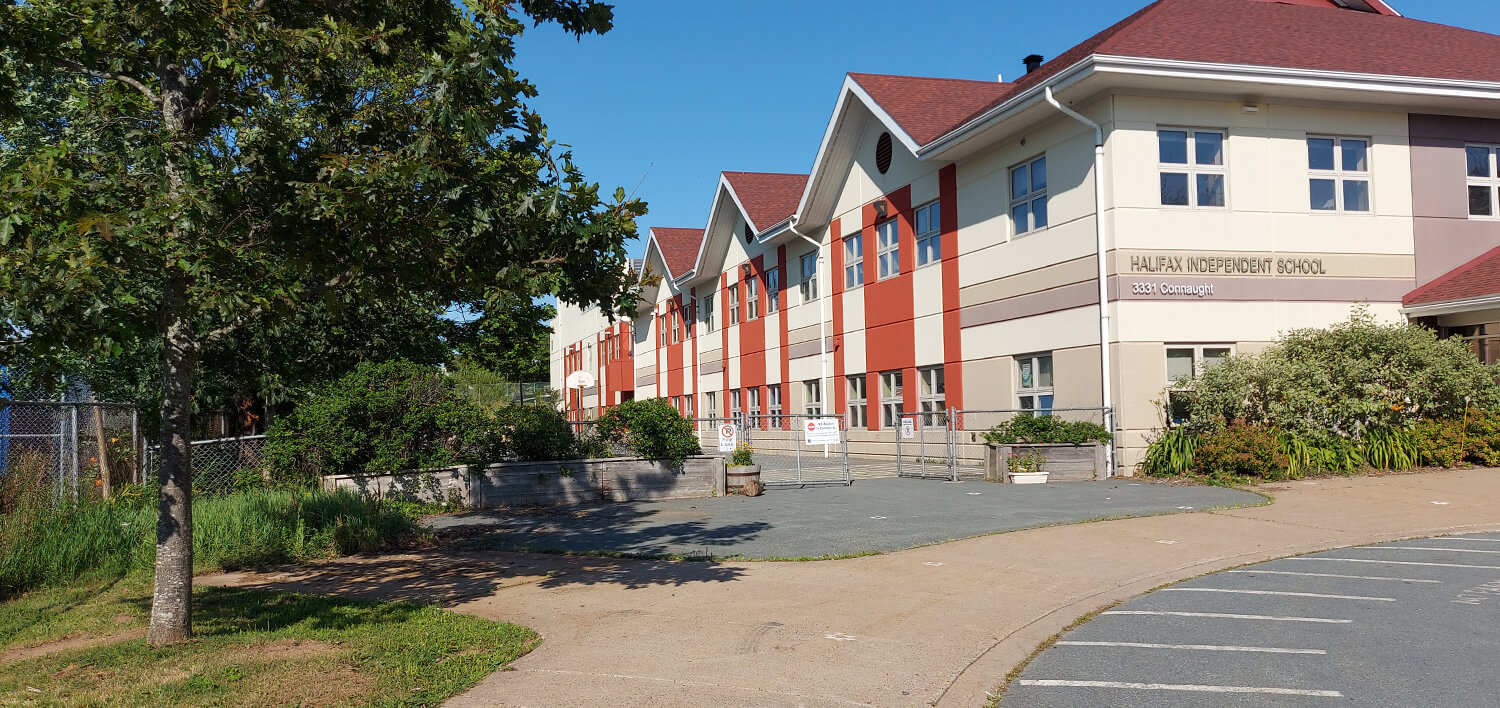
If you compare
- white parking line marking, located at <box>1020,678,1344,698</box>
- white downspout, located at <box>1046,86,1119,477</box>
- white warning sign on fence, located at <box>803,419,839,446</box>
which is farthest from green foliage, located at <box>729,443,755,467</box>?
white parking line marking, located at <box>1020,678,1344,698</box>

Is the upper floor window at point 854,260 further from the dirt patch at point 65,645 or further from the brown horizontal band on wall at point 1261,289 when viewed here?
the dirt patch at point 65,645

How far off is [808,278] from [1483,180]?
58.0ft

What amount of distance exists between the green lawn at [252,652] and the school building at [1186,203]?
14.8m

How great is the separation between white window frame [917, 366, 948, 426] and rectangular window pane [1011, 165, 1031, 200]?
195 inches

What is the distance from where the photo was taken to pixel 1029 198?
21406mm

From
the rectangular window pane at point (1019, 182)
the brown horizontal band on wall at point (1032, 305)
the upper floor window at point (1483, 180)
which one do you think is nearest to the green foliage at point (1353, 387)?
the brown horizontal band on wall at point (1032, 305)

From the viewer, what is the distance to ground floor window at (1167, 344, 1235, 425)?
62.5ft

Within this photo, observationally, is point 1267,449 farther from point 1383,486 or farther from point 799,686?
point 799,686

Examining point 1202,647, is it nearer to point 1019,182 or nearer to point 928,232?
point 1019,182

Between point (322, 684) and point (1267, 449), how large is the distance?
15577mm

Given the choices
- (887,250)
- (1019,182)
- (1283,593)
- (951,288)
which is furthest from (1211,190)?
(1283,593)

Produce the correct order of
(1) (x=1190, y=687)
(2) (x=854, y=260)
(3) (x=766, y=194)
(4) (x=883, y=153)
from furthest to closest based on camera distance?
(3) (x=766, y=194), (2) (x=854, y=260), (4) (x=883, y=153), (1) (x=1190, y=687)

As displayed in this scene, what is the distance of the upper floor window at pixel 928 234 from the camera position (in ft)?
82.2

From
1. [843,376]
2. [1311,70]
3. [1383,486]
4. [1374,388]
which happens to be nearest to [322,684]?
[1383,486]
